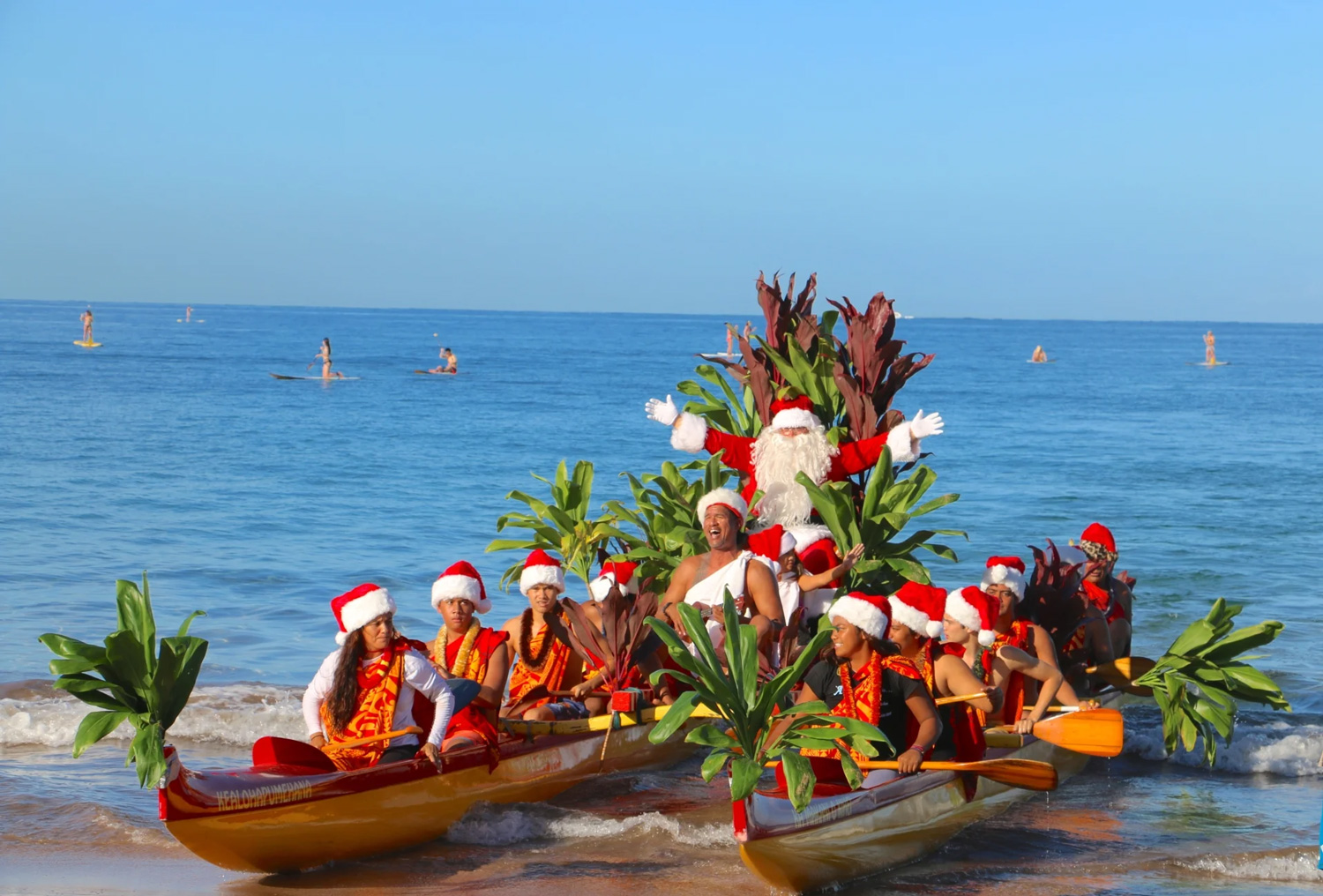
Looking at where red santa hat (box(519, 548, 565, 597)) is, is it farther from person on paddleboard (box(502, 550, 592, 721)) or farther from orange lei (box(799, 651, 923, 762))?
orange lei (box(799, 651, 923, 762))

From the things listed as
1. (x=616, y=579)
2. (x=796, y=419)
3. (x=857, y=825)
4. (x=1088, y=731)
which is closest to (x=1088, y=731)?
(x=1088, y=731)

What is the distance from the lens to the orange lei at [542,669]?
331 inches

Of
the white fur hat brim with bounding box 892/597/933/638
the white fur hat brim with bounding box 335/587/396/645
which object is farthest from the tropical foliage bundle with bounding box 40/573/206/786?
the white fur hat brim with bounding box 892/597/933/638

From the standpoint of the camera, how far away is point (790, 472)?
9.02 meters

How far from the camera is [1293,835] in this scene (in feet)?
26.6

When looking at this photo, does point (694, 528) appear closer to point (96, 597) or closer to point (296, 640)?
point (296, 640)

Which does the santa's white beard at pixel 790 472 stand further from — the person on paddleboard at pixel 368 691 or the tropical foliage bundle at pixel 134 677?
the tropical foliage bundle at pixel 134 677

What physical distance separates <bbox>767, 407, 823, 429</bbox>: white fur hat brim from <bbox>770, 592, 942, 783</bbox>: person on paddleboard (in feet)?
9.10

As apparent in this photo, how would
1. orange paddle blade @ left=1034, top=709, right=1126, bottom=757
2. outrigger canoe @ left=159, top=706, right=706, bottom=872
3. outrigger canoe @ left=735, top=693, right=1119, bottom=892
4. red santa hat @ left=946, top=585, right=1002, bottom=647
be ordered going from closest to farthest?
outrigger canoe @ left=735, top=693, right=1119, bottom=892 → outrigger canoe @ left=159, top=706, right=706, bottom=872 → orange paddle blade @ left=1034, top=709, right=1126, bottom=757 → red santa hat @ left=946, top=585, right=1002, bottom=647

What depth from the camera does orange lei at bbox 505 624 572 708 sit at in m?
8.41

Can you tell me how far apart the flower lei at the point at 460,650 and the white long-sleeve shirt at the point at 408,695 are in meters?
0.62

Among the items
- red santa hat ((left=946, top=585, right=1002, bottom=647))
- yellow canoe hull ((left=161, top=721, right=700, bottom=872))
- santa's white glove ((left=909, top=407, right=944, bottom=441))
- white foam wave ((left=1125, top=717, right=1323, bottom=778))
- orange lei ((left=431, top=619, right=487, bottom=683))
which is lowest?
white foam wave ((left=1125, top=717, right=1323, bottom=778))

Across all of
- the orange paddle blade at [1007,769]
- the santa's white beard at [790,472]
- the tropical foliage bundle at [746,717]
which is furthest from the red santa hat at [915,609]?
the santa's white beard at [790,472]

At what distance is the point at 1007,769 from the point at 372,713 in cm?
300
